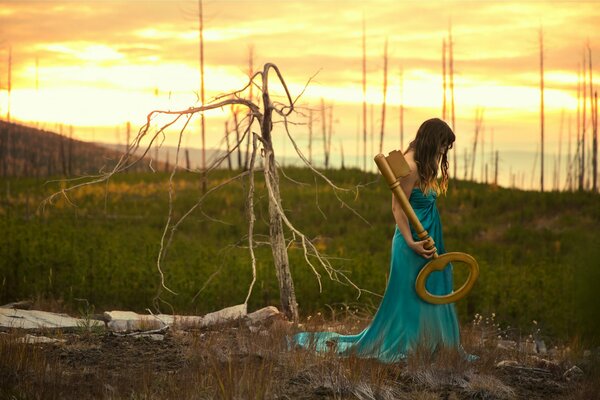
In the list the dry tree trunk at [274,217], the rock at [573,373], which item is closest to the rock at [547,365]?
the rock at [573,373]

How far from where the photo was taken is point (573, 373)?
7.44m

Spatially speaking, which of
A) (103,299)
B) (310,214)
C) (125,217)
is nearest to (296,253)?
(103,299)

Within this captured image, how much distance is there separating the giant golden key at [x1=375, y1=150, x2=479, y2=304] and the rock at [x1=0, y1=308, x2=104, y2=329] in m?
3.75

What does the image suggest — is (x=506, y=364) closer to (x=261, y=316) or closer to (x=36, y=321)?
(x=261, y=316)

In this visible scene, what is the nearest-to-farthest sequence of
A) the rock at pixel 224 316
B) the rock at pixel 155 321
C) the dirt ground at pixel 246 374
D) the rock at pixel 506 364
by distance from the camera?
the dirt ground at pixel 246 374 → the rock at pixel 506 364 → the rock at pixel 155 321 → the rock at pixel 224 316

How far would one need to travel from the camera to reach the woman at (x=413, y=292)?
6.65 m

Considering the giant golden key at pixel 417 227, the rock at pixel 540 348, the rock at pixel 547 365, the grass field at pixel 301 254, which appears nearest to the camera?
the giant golden key at pixel 417 227

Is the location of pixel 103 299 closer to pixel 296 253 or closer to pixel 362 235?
pixel 296 253

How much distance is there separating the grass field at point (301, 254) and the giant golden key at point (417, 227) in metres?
2.84

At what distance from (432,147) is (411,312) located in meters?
1.49

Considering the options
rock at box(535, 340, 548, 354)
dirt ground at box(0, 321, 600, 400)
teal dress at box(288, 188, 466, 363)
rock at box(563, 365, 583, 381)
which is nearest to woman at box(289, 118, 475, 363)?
teal dress at box(288, 188, 466, 363)

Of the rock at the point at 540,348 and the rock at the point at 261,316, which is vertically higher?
the rock at the point at 261,316

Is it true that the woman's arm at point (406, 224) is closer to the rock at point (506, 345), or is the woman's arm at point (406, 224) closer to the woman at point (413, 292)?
the woman at point (413, 292)

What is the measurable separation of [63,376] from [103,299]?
27.6 ft
